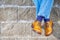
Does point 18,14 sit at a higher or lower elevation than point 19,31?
higher

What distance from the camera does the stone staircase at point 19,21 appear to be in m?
3.23

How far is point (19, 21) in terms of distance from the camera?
3.23m

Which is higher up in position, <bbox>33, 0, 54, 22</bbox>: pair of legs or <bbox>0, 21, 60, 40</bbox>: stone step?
<bbox>33, 0, 54, 22</bbox>: pair of legs

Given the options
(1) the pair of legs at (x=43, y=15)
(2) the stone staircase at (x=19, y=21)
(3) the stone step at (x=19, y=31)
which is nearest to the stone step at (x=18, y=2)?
(2) the stone staircase at (x=19, y=21)

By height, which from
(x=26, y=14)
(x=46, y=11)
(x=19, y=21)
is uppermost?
(x=46, y=11)

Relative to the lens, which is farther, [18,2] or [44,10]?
[18,2]

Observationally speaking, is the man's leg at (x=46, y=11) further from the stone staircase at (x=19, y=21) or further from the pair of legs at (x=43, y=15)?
the stone staircase at (x=19, y=21)

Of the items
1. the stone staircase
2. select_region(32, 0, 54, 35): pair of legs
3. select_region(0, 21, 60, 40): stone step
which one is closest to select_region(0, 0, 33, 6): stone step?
the stone staircase

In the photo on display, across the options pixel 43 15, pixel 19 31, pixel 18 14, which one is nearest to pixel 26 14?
pixel 18 14

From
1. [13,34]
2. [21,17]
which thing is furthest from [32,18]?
[13,34]

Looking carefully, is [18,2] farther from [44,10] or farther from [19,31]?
[44,10]

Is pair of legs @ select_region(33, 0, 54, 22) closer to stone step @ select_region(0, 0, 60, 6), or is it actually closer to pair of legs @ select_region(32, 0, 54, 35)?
pair of legs @ select_region(32, 0, 54, 35)

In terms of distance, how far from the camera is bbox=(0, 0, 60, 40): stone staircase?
3229mm

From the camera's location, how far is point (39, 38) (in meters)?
3.23
